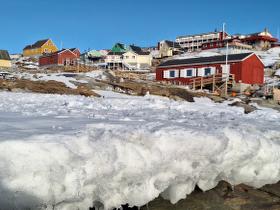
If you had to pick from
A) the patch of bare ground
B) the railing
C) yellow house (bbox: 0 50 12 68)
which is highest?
yellow house (bbox: 0 50 12 68)

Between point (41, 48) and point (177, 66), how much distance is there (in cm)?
6198

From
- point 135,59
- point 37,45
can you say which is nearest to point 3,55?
point 135,59

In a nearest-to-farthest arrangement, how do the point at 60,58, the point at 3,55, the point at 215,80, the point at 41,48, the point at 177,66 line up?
the point at 215,80
the point at 177,66
the point at 3,55
the point at 60,58
the point at 41,48

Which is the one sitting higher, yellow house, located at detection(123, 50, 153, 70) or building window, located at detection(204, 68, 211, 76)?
yellow house, located at detection(123, 50, 153, 70)

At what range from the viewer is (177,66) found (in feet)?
156

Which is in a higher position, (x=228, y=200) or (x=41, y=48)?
(x=41, y=48)

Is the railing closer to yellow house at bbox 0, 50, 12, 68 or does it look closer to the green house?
yellow house at bbox 0, 50, 12, 68

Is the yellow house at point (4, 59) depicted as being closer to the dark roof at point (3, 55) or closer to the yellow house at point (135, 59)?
the dark roof at point (3, 55)

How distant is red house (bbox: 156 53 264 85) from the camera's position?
44.2 meters

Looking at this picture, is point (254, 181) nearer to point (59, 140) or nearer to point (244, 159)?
point (244, 159)

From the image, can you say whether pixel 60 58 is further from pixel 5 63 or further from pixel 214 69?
pixel 214 69

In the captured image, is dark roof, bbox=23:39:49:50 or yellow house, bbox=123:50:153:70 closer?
yellow house, bbox=123:50:153:70

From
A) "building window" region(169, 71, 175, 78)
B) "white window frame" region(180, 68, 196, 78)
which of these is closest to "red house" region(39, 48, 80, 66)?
"building window" region(169, 71, 175, 78)

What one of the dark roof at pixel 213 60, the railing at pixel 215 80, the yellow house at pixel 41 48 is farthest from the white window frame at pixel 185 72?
the yellow house at pixel 41 48
